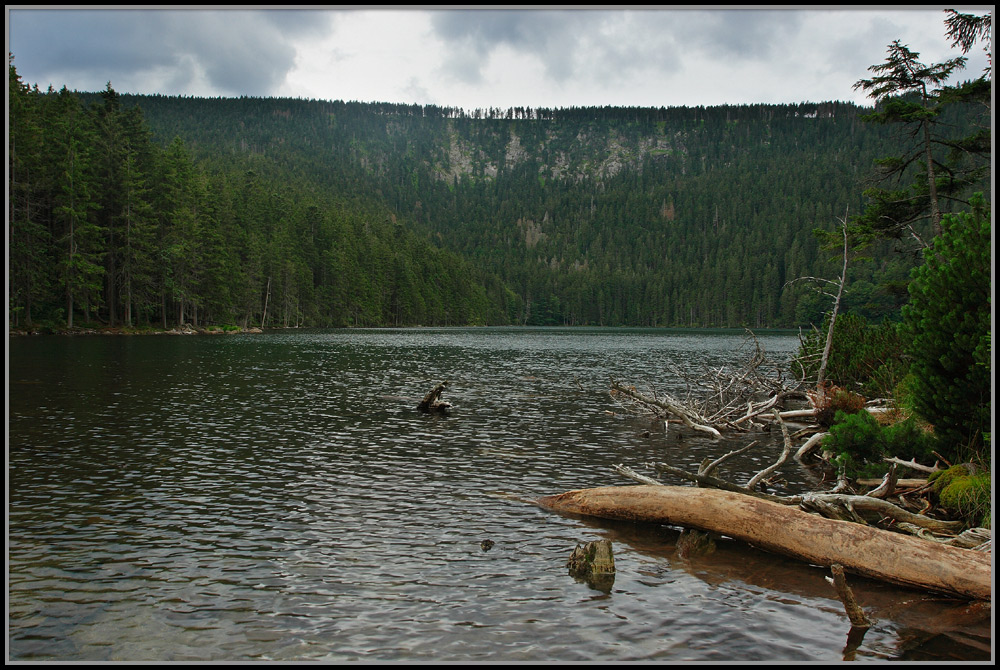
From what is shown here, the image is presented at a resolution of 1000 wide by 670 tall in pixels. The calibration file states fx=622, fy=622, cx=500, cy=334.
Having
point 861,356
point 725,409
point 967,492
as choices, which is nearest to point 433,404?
point 725,409

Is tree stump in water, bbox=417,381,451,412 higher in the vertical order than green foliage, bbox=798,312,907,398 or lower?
lower

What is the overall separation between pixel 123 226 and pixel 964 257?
83205 millimetres

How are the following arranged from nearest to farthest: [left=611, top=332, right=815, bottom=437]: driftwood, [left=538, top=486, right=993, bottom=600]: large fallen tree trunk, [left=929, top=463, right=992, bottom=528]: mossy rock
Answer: [left=538, top=486, right=993, bottom=600]: large fallen tree trunk, [left=929, top=463, right=992, bottom=528]: mossy rock, [left=611, top=332, right=815, bottom=437]: driftwood

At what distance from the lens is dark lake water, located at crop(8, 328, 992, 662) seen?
7070 millimetres

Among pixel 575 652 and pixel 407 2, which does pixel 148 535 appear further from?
pixel 407 2

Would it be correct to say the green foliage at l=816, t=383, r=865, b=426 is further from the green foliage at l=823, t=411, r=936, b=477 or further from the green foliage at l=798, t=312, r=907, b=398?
the green foliage at l=823, t=411, r=936, b=477

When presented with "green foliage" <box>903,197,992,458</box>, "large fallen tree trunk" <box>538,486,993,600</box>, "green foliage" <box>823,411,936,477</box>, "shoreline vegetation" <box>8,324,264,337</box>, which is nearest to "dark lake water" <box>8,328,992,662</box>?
"large fallen tree trunk" <box>538,486,993,600</box>

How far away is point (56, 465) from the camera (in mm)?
14930

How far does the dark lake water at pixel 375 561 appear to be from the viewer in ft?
23.2

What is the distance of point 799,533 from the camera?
31.0ft

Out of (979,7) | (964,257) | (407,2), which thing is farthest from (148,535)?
(964,257)

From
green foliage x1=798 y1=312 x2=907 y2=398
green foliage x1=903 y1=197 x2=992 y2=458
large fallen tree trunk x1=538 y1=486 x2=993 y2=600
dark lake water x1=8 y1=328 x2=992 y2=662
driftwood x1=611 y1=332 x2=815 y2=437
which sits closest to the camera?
dark lake water x1=8 y1=328 x2=992 y2=662

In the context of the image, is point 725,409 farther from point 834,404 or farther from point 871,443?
point 871,443

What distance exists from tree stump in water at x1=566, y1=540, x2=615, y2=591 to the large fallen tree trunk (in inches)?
91.7
